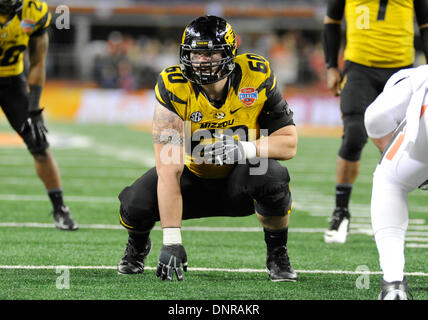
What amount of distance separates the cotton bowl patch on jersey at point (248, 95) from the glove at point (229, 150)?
0.23m

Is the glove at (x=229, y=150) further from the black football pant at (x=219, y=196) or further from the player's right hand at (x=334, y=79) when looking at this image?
the player's right hand at (x=334, y=79)

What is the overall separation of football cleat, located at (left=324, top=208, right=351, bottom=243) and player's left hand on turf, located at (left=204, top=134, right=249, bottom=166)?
1735 millimetres

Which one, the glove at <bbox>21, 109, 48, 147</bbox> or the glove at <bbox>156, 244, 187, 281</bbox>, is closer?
the glove at <bbox>156, 244, 187, 281</bbox>

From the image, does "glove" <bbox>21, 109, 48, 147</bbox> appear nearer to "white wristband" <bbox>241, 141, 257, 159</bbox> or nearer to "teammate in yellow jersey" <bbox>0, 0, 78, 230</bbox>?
"teammate in yellow jersey" <bbox>0, 0, 78, 230</bbox>

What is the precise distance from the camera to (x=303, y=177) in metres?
8.97

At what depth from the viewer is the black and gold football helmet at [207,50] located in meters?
3.77

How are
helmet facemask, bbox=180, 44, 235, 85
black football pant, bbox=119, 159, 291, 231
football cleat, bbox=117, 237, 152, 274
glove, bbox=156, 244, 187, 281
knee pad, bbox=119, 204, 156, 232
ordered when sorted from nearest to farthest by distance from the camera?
glove, bbox=156, 244, 187, 281
helmet facemask, bbox=180, 44, 235, 85
black football pant, bbox=119, 159, 291, 231
knee pad, bbox=119, 204, 156, 232
football cleat, bbox=117, 237, 152, 274

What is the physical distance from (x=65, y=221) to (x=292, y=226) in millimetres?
1663

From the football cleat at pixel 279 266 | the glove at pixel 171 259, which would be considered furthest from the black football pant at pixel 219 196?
the glove at pixel 171 259

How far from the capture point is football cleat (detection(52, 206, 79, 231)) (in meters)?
5.62

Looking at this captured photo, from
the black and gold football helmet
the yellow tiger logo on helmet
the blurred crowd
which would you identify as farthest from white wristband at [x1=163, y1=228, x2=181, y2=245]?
the blurred crowd
